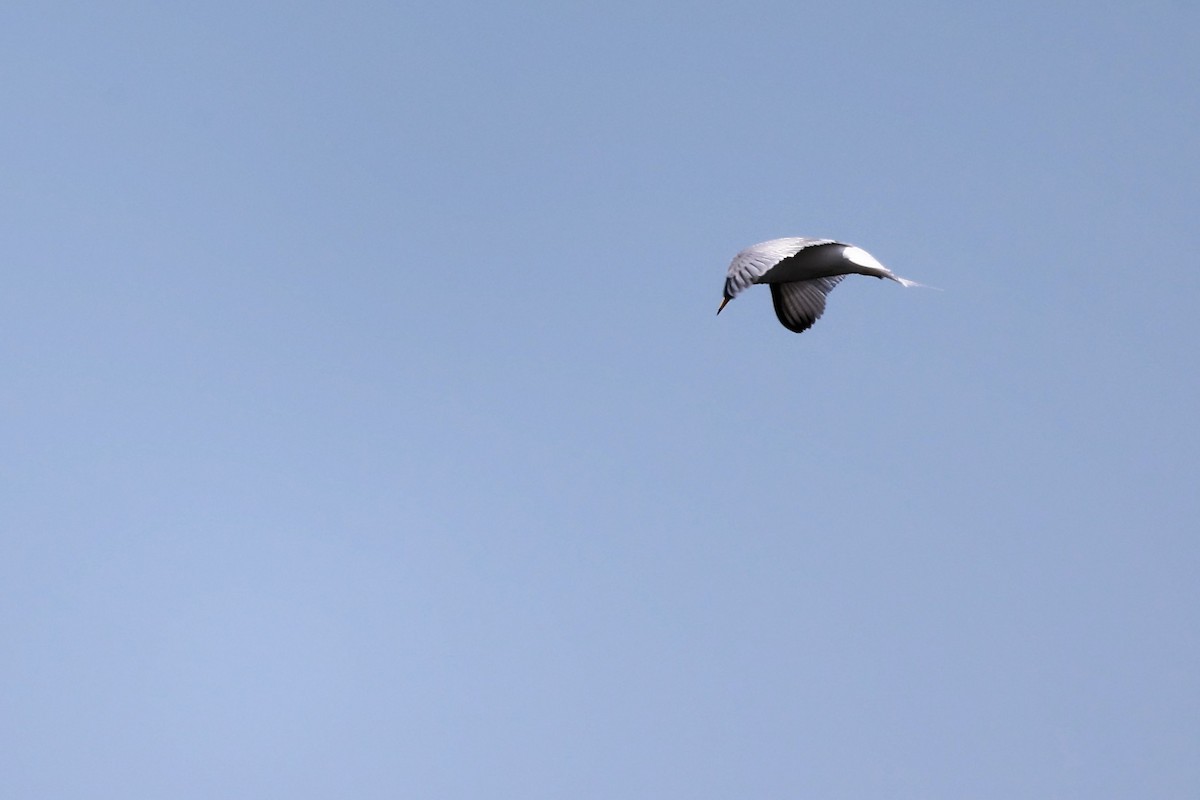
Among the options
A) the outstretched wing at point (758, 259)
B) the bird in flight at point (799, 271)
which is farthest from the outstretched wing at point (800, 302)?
the outstretched wing at point (758, 259)

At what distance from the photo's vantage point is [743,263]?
3972cm

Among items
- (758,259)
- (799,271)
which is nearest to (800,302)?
(799,271)

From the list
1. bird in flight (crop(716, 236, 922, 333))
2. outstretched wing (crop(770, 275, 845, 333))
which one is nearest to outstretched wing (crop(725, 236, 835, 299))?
bird in flight (crop(716, 236, 922, 333))

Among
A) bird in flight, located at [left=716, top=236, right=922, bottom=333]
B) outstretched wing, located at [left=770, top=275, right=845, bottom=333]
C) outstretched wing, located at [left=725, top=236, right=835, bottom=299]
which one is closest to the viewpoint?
outstretched wing, located at [left=725, top=236, right=835, bottom=299]

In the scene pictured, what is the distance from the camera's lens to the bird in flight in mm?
39312

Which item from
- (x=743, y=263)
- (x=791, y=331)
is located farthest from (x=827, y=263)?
(x=743, y=263)

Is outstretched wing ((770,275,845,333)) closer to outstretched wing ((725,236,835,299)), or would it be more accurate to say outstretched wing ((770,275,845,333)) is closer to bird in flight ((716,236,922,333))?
bird in flight ((716,236,922,333))

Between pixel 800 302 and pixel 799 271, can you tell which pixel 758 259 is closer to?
pixel 799 271

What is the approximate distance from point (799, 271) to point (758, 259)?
22.0 ft

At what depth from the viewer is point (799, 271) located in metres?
46.5

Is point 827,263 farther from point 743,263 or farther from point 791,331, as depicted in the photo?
point 743,263

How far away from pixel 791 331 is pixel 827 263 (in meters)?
3.52

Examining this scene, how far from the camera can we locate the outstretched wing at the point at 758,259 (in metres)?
38.1

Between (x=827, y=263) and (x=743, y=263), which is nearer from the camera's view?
(x=743, y=263)
